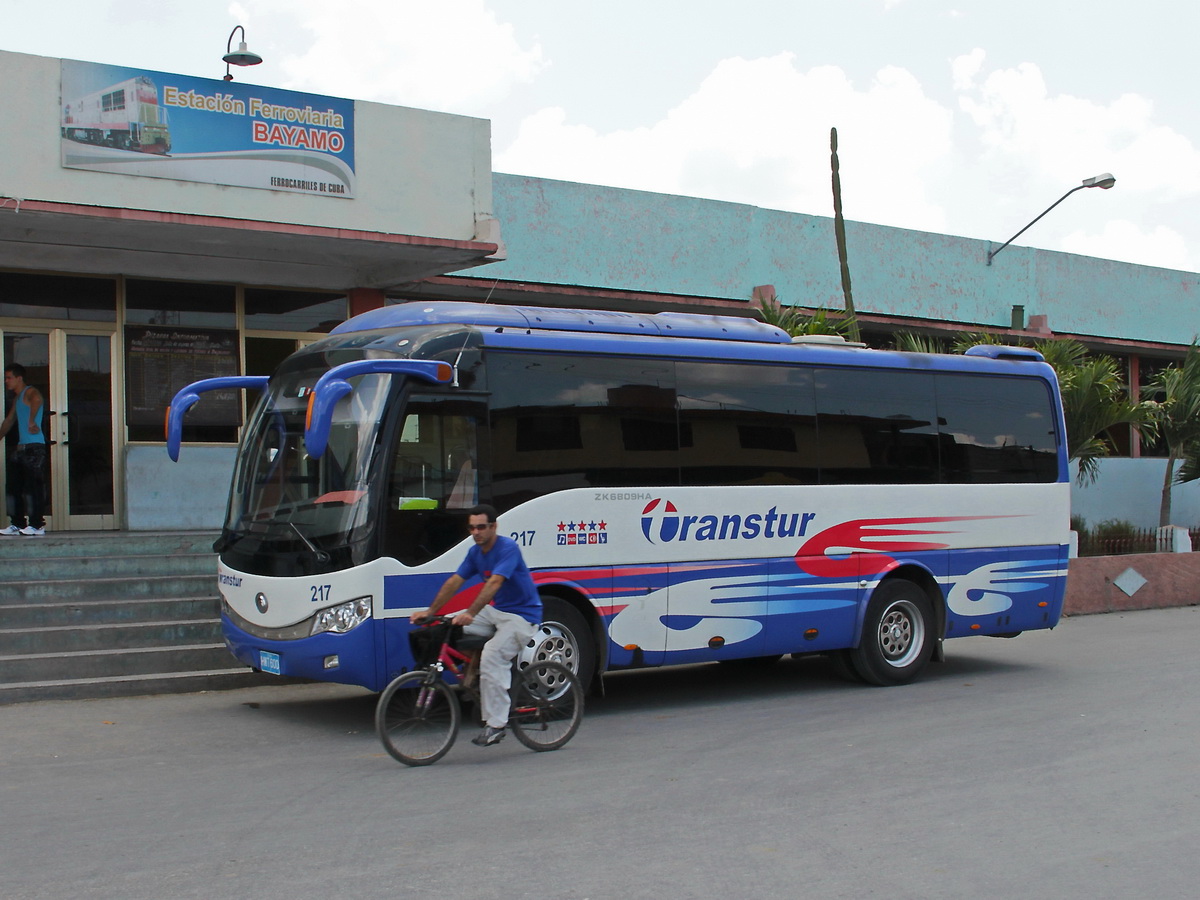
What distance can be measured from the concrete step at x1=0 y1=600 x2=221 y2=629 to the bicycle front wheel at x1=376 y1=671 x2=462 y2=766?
181 inches

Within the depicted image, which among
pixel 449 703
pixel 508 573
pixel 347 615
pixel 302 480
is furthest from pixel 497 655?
pixel 302 480

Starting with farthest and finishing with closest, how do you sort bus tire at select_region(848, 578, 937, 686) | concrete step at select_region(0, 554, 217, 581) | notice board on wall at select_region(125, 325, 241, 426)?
notice board on wall at select_region(125, 325, 241, 426)
concrete step at select_region(0, 554, 217, 581)
bus tire at select_region(848, 578, 937, 686)

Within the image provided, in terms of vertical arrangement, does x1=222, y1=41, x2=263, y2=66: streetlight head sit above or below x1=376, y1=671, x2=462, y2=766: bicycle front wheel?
above

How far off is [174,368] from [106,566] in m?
4.01

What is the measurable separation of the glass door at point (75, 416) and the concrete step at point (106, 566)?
8.80 ft

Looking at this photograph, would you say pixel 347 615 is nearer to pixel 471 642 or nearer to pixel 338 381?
pixel 471 642

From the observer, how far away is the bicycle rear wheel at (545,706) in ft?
28.1

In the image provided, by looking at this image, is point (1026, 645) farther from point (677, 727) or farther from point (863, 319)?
point (863, 319)

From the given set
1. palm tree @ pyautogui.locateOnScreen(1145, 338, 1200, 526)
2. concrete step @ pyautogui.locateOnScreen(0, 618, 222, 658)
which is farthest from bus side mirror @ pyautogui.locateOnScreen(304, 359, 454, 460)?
palm tree @ pyautogui.locateOnScreen(1145, 338, 1200, 526)

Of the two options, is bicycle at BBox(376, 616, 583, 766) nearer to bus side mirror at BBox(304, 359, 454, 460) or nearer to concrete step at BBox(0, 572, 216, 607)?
bus side mirror at BBox(304, 359, 454, 460)

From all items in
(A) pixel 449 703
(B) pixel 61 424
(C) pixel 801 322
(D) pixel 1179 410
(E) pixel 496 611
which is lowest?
(A) pixel 449 703

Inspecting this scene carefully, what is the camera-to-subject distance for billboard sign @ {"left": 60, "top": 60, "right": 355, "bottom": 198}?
1350 centimetres

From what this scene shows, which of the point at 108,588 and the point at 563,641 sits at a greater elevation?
the point at 108,588

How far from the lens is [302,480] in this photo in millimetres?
9453
